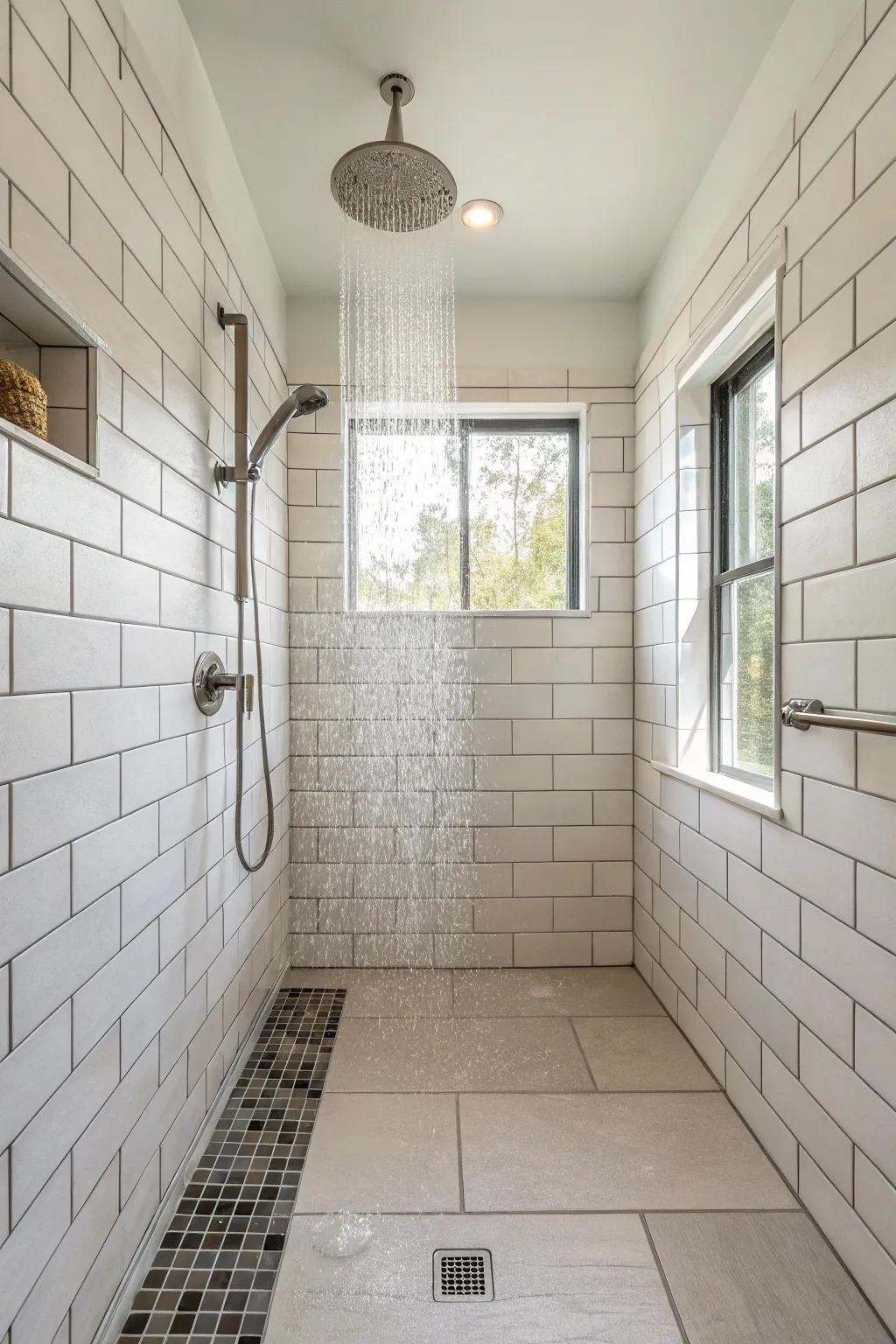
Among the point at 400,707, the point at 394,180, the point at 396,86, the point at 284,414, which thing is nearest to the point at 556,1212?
the point at 400,707

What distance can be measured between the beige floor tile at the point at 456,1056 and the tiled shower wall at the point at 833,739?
1.47 ft

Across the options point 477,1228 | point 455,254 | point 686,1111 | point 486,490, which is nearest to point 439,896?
point 686,1111

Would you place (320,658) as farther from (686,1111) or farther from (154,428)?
(686,1111)

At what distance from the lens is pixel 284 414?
5.74ft

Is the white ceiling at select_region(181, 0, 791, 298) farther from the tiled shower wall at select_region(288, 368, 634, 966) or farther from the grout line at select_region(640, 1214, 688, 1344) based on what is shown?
the grout line at select_region(640, 1214, 688, 1344)

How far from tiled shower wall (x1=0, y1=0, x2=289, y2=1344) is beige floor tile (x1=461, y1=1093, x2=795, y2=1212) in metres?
0.65

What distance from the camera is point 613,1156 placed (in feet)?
5.18

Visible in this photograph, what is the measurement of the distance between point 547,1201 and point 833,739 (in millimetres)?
1071

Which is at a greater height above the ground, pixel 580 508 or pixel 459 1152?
pixel 580 508

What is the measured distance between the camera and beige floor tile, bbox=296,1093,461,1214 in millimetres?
1445

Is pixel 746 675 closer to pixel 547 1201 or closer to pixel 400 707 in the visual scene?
pixel 400 707

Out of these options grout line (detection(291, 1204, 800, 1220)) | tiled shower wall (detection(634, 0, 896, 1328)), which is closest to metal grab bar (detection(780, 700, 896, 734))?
tiled shower wall (detection(634, 0, 896, 1328))

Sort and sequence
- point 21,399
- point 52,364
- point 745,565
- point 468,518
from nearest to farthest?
1. point 21,399
2. point 52,364
3. point 745,565
4. point 468,518

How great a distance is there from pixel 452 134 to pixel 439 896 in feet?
7.50
